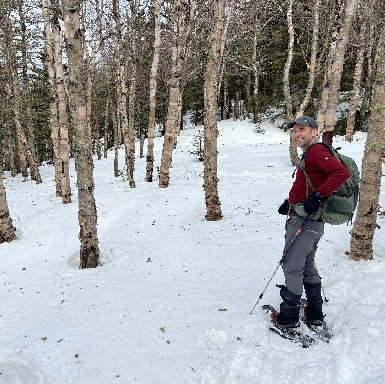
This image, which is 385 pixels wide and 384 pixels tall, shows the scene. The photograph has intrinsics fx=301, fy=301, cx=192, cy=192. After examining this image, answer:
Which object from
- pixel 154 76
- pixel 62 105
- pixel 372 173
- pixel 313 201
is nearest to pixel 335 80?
pixel 372 173

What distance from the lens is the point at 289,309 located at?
137 inches

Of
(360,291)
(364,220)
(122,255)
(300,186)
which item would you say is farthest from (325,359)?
(122,255)

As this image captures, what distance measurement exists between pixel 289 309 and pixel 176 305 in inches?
60.6

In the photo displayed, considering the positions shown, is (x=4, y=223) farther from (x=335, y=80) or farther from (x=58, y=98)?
(x=335, y=80)

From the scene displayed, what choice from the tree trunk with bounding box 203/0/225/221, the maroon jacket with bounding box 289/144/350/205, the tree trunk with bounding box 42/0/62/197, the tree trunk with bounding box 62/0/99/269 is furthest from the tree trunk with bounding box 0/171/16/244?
the maroon jacket with bounding box 289/144/350/205

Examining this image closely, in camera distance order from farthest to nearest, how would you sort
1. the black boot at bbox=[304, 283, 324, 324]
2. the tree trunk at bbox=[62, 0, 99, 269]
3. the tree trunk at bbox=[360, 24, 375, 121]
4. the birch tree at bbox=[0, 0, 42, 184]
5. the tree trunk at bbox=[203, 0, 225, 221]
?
the tree trunk at bbox=[360, 24, 375, 121], the birch tree at bbox=[0, 0, 42, 184], the tree trunk at bbox=[203, 0, 225, 221], the tree trunk at bbox=[62, 0, 99, 269], the black boot at bbox=[304, 283, 324, 324]

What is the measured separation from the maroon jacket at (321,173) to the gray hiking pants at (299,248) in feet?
0.88

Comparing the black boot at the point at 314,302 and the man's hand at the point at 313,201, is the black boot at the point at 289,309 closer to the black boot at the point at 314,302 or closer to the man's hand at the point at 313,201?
the black boot at the point at 314,302

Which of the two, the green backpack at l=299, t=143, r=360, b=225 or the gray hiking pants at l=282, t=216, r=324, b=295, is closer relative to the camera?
the green backpack at l=299, t=143, r=360, b=225

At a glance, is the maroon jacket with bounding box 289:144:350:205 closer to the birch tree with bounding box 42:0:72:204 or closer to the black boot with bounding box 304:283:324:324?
the black boot with bounding box 304:283:324:324

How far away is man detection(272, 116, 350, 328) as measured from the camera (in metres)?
3.00

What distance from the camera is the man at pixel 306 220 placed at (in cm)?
300

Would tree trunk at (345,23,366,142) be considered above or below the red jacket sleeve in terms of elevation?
above

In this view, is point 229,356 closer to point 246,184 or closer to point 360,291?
point 360,291
